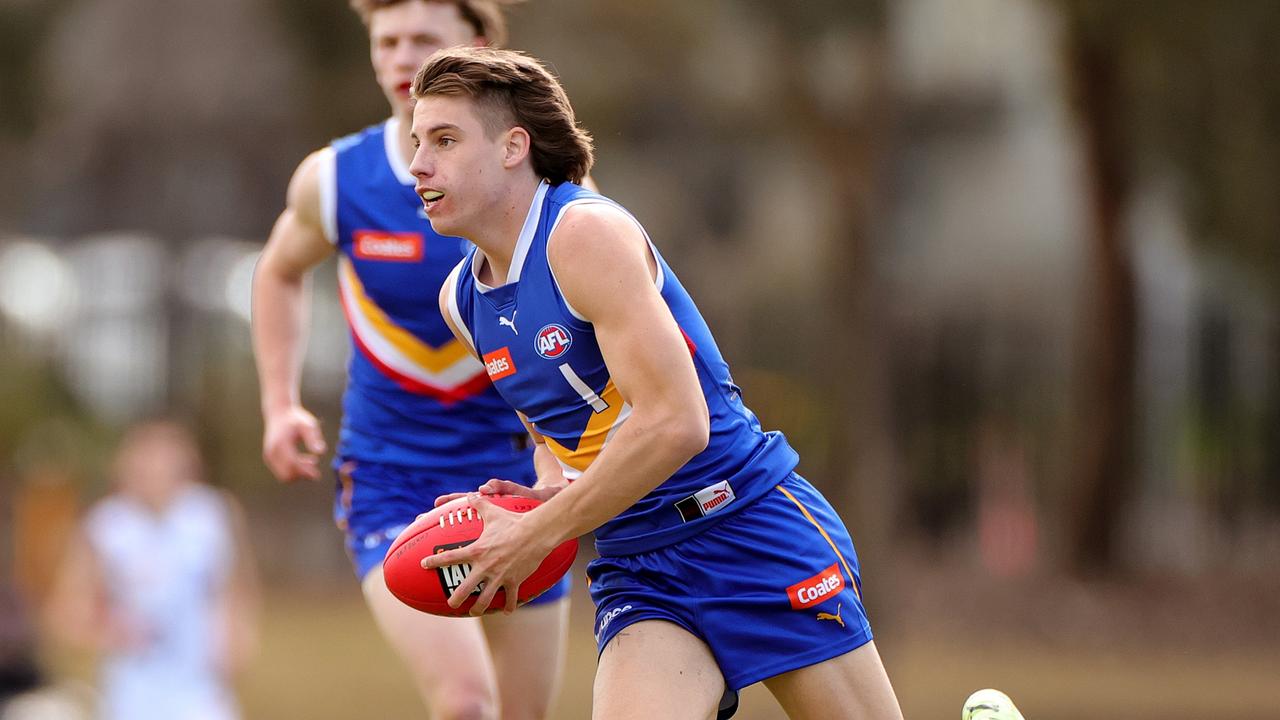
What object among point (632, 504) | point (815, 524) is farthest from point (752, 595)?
point (632, 504)

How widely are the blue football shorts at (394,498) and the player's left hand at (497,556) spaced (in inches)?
50.5

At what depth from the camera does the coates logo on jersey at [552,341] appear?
4.04m

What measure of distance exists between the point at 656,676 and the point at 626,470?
52 centimetres

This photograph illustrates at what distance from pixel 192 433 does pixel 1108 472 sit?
Answer: 40.7 ft

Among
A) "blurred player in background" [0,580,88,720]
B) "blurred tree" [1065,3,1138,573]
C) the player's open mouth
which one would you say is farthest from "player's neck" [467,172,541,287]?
"blurred tree" [1065,3,1138,573]

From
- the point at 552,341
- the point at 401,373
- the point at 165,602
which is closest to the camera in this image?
the point at 552,341

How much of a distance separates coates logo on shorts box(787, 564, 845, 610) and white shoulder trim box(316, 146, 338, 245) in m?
2.03

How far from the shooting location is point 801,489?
432 centimetres

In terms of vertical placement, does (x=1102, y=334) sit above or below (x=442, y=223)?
below

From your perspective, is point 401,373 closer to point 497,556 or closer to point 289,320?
point 289,320

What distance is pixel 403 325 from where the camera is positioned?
5.36 m

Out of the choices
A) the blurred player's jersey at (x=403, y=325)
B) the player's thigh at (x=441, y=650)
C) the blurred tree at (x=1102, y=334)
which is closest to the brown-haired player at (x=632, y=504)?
the player's thigh at (x=441, y=650)

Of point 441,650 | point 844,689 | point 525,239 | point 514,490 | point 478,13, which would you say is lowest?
point 441,650

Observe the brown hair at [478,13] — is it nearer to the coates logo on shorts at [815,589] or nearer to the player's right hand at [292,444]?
the player's right hand at [292,444]
